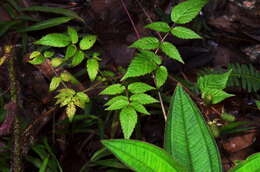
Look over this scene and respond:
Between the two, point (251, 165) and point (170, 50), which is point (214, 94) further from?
point (251, 165)

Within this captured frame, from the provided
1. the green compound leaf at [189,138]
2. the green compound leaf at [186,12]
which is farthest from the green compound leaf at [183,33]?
the green compound leaf at [189,138]

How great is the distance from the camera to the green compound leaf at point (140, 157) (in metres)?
0.96

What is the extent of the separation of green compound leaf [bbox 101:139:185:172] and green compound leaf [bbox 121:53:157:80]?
0.29 meters

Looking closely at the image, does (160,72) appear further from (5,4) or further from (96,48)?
(5,4)

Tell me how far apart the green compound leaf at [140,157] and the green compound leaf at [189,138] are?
0.36 ft

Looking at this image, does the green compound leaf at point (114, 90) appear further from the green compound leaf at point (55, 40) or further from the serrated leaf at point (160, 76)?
the green compound leaf at point (55, 40)

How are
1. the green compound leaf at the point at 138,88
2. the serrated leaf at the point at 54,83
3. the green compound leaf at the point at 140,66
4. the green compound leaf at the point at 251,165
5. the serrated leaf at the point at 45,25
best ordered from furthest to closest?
the serrated leaf at the point at 45,25
the serrated leaf at the point at 54,83
the green compound leaf at the point at 138,88
the green compound leaf at the point at 140,66
the green compound leaf at the point at 251,165

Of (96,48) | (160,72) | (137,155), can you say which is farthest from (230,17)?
(137,155)

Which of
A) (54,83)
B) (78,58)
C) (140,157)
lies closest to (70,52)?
(78,58)

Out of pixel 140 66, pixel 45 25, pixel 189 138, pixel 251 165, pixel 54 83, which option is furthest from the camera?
pixel 45 25

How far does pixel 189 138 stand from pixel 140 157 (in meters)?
0.20

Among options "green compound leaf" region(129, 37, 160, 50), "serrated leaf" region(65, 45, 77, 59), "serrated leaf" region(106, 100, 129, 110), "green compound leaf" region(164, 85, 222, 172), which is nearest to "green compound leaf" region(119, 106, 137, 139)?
"serrated leaf" region(106, 100, 129, 110)

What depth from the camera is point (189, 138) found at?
1084 millimetres

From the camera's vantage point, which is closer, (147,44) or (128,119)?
(128,119)
